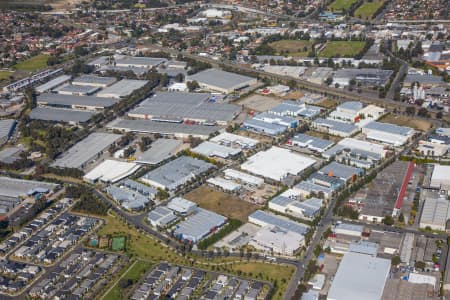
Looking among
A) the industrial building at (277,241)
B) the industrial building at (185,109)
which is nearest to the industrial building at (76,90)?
the industrial building at (185,109)

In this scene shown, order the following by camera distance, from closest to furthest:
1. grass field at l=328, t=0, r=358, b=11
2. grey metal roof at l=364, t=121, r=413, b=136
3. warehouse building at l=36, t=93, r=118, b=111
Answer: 1. grey metal roof at l=364, t=121, r=413, b=136
2. warehouse building at l=36, t=93, r=118, b=111
3. grass field at l=328, t=0, r=358, b=11

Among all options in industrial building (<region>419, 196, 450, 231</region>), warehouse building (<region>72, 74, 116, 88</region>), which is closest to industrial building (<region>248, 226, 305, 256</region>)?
industrial building (<region>419, 196, 450, 231</region>)

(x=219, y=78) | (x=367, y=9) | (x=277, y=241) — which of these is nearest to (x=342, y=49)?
(x=219, y=78)

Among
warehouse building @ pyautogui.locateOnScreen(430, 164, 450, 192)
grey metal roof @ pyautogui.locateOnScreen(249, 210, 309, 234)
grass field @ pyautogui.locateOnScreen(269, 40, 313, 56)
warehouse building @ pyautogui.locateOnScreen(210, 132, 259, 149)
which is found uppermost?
grass field @ pyautogui.locateOnScreen(269, 40, 313, 56)

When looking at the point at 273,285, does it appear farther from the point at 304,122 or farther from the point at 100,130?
the point at 100,130

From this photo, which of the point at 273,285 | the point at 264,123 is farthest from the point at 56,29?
the point at 273,285

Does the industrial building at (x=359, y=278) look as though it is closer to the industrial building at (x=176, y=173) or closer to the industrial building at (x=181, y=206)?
the industrial building at (x=181, y=206)

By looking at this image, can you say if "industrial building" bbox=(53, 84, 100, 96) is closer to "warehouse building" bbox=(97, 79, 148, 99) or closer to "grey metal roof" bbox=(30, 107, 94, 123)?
"warehouse building" bbox=(97, 79, 148, 99)
